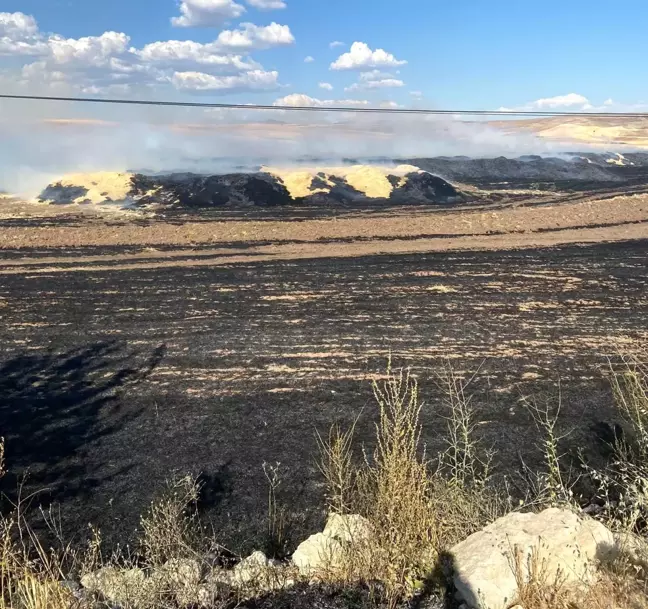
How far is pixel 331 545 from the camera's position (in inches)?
170

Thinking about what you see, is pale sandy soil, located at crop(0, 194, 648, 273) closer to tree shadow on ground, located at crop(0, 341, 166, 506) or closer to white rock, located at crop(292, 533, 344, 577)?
tree shadow on ground, located at crop(0, 341, 166, 506)

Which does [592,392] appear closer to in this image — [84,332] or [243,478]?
[243,478]

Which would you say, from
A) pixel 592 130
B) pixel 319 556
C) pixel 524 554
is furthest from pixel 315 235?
pixel 592 130

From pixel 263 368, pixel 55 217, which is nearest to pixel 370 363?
pixel 263 368

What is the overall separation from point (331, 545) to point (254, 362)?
5.95m

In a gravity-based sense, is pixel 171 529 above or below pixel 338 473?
below

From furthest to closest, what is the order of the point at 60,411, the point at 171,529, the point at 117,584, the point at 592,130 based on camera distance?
the point at 592,130, the point at 60,411, the point at 171,529, the point at 117,584

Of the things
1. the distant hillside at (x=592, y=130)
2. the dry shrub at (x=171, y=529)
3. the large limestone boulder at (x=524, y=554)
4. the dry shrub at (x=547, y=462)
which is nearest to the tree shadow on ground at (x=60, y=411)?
the dry shrub at (x=171, y=529)

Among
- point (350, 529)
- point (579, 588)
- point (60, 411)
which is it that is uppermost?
point (579, 588)

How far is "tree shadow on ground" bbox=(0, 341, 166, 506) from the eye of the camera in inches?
270

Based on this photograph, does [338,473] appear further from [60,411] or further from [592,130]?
[592,130]

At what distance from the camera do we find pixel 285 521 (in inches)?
→ 240

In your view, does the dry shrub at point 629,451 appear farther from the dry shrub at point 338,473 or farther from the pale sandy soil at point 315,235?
the pale sandy soil at point 315,235

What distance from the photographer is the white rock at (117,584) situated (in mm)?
3713
